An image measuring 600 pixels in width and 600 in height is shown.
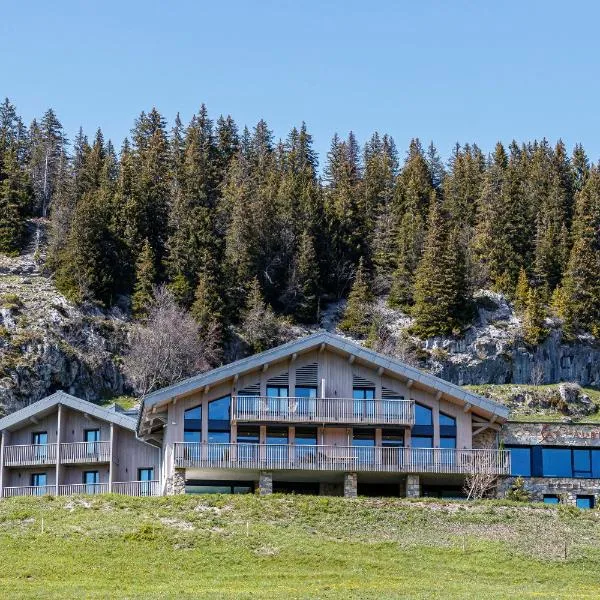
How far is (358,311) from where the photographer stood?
4323 inches

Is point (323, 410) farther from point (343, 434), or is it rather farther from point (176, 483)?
point (176, 483)

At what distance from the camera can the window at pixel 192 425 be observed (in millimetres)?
55969

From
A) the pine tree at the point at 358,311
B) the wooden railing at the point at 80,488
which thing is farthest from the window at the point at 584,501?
the pine tree at the point at 358,311

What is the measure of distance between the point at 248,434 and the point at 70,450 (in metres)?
9.19

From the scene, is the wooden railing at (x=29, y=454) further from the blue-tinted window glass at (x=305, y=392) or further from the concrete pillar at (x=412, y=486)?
the concrete pillar at (x=412, y=486)

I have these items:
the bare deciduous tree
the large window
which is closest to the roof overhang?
the large window

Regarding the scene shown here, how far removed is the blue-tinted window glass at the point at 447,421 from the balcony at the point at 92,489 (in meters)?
12.0

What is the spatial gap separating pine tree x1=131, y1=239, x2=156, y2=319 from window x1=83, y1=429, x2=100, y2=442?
1716 inches

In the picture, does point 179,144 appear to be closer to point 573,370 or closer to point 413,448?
point 573,370

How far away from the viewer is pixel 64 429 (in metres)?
62.0

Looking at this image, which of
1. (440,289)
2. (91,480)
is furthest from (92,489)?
(440,289)

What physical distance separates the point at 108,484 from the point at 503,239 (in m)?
66.4

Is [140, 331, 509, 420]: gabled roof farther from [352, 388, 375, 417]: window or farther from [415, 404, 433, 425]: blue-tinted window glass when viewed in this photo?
[352, 388, 375, 417]: window

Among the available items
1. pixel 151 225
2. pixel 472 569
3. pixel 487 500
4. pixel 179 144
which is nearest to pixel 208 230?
pixel 151 225
